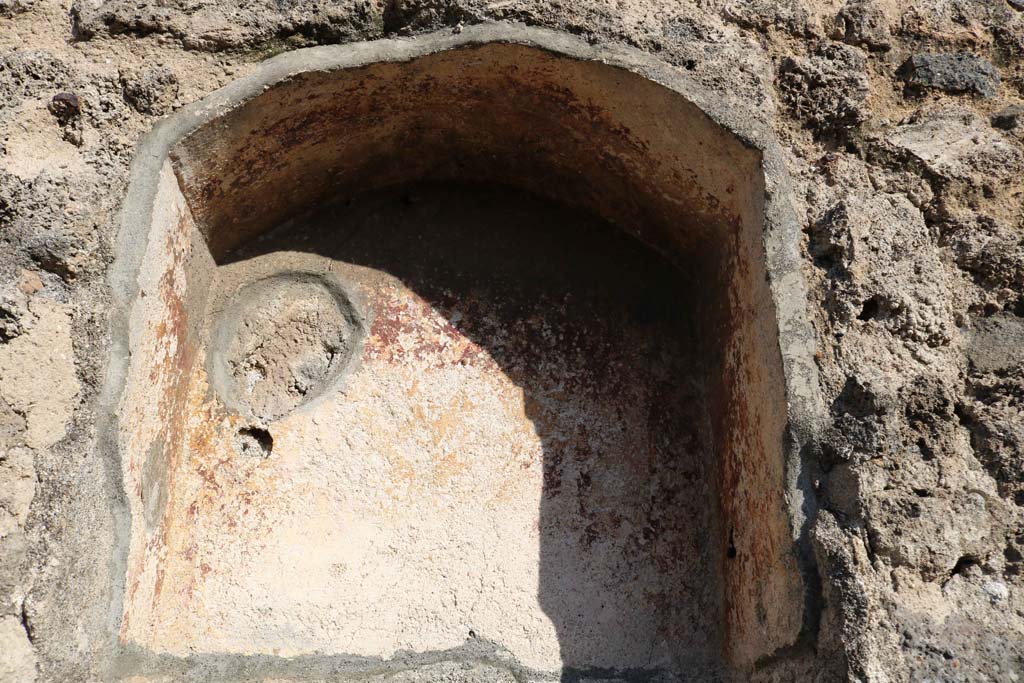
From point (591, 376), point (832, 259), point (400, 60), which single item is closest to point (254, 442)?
point (591, 376)

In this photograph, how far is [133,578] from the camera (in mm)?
1796

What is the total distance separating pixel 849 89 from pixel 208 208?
1342 millimetres

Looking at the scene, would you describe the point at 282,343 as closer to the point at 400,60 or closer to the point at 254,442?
the point at 254,442

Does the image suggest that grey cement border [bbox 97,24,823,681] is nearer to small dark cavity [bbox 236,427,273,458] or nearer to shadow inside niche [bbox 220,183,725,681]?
shadow inside niche [bbox 220,183,725,681]

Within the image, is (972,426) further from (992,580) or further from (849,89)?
(849,89)

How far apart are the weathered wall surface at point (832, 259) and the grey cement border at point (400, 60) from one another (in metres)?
0.03

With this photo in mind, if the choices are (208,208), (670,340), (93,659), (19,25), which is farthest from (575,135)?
(93,659)

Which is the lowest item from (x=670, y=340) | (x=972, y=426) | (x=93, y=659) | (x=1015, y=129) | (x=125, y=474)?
(x=93, y=659)

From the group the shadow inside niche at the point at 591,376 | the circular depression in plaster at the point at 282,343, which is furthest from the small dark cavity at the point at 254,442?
the shadow inside niche at the point at 591,376

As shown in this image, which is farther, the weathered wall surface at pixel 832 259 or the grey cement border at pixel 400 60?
the grey cement border at pixel 400 60

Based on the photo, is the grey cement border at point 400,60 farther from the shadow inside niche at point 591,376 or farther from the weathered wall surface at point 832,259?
the shadow inside niche at point 591,376

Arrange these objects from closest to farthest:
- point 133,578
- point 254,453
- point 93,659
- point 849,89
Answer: point 93,659
point 133,578
point 849,89
point 254,453

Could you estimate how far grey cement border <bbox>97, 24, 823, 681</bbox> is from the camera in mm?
1693

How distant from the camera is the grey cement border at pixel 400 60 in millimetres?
1693
